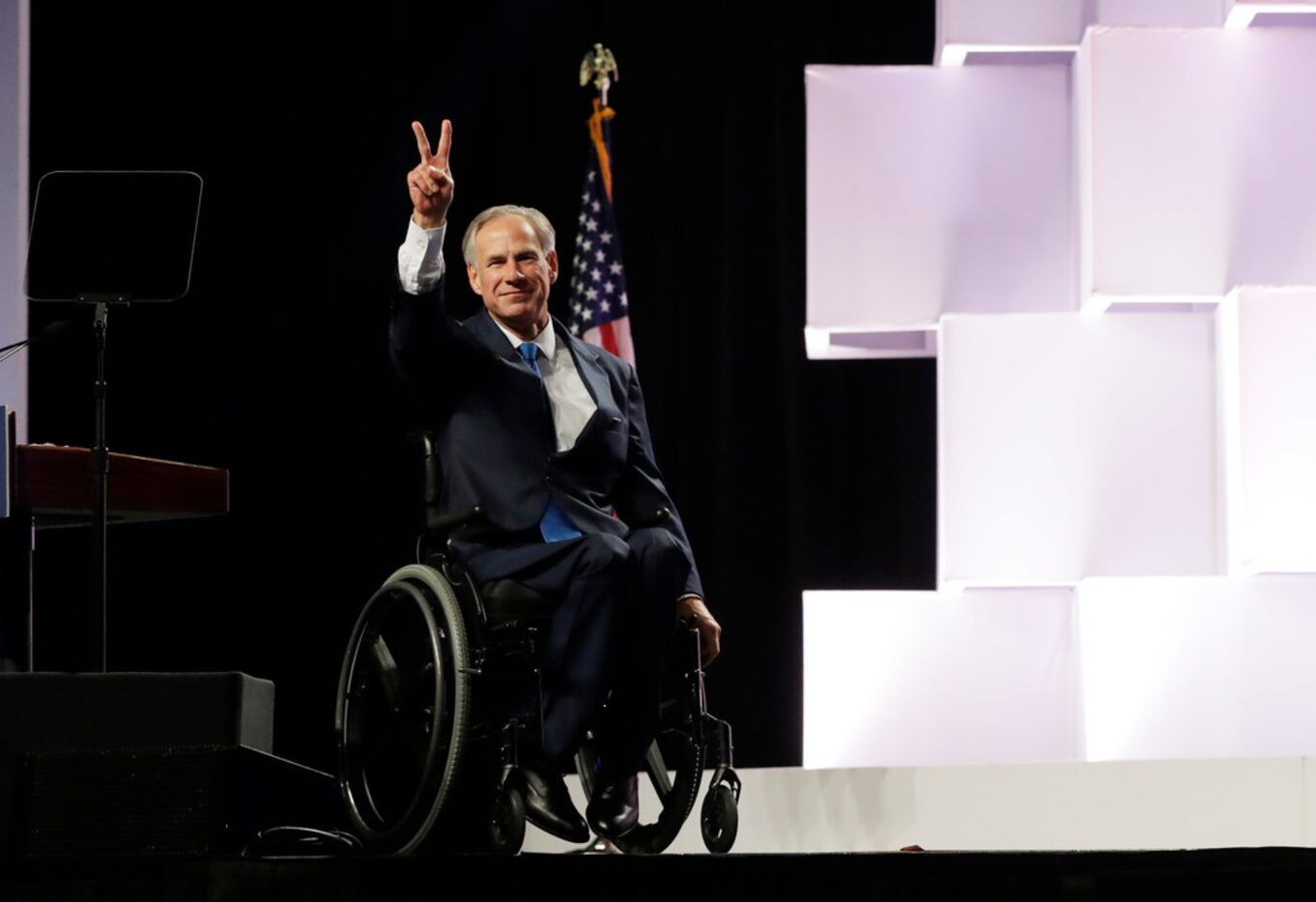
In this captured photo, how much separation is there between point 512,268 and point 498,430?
10.9 inches

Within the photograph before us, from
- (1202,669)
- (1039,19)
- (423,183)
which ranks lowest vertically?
(1202,669)

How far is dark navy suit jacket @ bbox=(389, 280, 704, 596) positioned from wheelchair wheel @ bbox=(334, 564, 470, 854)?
193 millimetres

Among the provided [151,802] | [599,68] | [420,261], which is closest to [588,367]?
[420,261]

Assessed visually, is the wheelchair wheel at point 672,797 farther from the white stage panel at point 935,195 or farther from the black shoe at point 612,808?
the white stage panel at point 935,195

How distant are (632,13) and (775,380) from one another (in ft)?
3.71

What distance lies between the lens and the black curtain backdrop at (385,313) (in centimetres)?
491

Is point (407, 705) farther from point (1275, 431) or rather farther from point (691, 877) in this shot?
point (1275, 431)

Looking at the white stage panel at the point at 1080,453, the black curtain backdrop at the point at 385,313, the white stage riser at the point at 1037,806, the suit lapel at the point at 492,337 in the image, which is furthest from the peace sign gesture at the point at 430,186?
the black curtain backdrop at the point at 385,313

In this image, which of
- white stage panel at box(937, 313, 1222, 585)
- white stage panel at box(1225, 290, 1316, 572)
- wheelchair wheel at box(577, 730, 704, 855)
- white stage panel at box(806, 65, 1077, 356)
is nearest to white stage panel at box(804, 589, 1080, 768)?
white stage panel at box(937, 313, 1222, 585)

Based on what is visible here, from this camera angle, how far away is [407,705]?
8.82 ft

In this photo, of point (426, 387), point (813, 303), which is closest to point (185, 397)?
point (813, 303)

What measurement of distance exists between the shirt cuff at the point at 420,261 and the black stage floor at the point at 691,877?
1049 millimetres

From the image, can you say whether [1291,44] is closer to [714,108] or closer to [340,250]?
[714,108]

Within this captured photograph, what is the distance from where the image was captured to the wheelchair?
254cm
